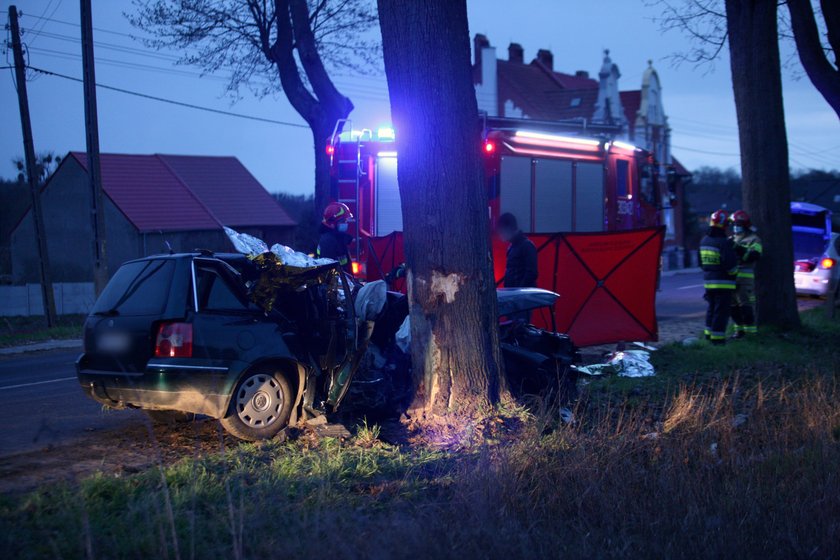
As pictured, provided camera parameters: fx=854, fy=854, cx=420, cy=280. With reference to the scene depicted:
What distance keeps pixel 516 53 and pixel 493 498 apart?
5322 cm

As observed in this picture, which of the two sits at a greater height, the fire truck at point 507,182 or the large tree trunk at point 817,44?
the large tree trunk at point 817,44

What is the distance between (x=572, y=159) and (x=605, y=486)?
9.63 meters

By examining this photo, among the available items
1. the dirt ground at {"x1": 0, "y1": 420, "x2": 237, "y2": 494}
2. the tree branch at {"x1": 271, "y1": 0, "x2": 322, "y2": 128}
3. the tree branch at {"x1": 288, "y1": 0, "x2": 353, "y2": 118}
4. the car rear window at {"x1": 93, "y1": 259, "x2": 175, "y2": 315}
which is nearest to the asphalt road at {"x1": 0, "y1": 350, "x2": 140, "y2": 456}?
the dirt ground at {"x1": 0, "y1": 420, "x2": 237, "y2": 494}

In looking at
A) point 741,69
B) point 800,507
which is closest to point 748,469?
point 800,507

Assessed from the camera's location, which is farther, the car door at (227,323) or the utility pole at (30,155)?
the utility pole at (30,155)

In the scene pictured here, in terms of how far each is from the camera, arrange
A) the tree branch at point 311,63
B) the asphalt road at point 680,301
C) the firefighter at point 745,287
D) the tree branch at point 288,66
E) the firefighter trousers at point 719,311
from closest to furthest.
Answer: the firefighter trousers at point 719,311, the firefighter at point 745,287, the asphalt road at point 680,301, the tree branch at point 311,63, the tree branch at point 288,66

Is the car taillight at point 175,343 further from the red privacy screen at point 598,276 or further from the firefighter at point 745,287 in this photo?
the firefighter at point 745,287

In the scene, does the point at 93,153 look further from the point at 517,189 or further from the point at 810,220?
the point at 810,220

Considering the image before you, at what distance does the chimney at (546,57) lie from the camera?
5703 centimetres

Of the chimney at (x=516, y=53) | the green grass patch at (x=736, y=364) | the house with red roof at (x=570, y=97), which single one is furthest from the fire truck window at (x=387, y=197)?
the chimney at (x=516, y=53)

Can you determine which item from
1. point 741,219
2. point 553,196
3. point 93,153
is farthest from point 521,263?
point 93,153

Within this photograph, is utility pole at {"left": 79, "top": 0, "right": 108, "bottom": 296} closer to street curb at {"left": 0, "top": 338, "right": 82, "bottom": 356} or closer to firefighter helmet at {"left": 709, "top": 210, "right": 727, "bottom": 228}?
street curb at {"left": 0, "top": 338, "right": 82, "bottom": 356}

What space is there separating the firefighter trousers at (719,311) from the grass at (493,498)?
4.79m

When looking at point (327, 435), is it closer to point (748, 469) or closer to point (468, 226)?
point (468, 226)
